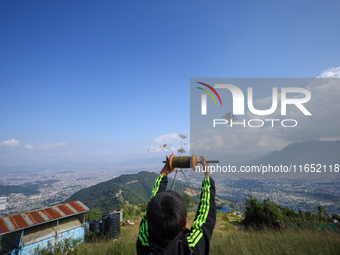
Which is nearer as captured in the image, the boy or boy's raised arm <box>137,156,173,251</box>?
the boy

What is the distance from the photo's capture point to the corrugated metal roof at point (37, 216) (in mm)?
7514

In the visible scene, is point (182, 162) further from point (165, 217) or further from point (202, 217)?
point (165, 217)

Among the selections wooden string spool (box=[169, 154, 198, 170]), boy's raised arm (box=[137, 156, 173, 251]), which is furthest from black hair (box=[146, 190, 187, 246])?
wooden string spool (box=[169, 154, 198, 170])

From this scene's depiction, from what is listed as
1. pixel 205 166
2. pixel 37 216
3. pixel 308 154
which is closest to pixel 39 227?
pixel 37 216

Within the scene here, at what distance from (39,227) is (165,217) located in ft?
34.8

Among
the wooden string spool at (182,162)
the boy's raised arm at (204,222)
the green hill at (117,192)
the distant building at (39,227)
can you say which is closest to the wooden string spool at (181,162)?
the wooden string spool at (182,162)

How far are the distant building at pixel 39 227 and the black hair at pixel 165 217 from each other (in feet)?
24.9

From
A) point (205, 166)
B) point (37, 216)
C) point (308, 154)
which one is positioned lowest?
point (37, 216)

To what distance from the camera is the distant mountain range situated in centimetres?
3512

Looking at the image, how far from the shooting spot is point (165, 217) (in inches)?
52.1

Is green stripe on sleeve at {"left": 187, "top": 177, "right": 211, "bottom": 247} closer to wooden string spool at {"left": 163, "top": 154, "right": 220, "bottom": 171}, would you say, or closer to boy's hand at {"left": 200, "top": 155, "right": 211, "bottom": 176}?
boy's hand at {"left": 200, "top": 155, "right": 211, "bottom": 176}

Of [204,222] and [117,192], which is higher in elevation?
[204,222]

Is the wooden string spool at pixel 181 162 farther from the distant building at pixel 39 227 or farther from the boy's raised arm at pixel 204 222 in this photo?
the distant building at pixel 39 227

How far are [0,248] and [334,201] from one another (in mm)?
29040
